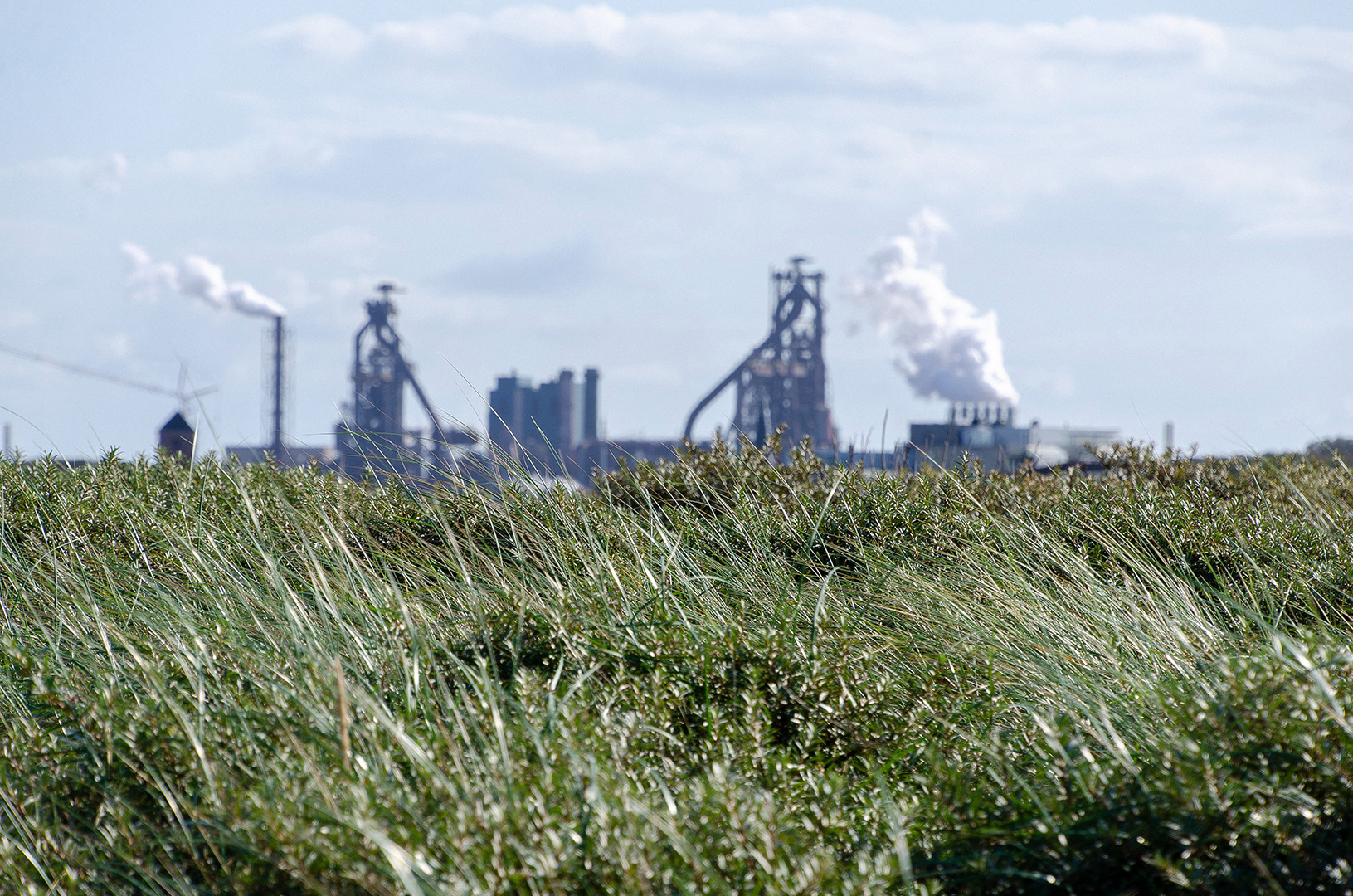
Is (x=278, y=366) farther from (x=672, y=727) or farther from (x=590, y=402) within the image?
(x=672, y=727)

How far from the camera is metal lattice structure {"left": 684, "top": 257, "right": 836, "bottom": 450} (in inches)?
2324

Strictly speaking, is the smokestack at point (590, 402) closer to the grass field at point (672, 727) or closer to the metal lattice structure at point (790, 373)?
the metal lattice structure at point (790, 373)

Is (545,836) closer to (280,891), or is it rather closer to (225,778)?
(280,891)

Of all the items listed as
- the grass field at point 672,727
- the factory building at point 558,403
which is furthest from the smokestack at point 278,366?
the grass field at point 672,727

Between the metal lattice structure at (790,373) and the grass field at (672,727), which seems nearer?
the grass field at (672,727)

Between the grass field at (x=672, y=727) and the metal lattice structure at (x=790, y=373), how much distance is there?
5437 cm

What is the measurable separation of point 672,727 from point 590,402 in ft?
220

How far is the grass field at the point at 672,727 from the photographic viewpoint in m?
2.08

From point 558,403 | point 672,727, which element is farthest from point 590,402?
point 672,727

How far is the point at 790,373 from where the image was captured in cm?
5947

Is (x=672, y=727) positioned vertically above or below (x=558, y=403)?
below

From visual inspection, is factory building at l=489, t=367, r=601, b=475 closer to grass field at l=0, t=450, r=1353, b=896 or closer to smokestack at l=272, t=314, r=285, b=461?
smokestack at l=272, t=314, r=285, b=461

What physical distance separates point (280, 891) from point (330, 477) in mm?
5217

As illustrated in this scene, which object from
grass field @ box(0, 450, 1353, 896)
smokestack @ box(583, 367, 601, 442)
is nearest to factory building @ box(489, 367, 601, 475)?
smokestack @ box(583, 367, 601, 442)
